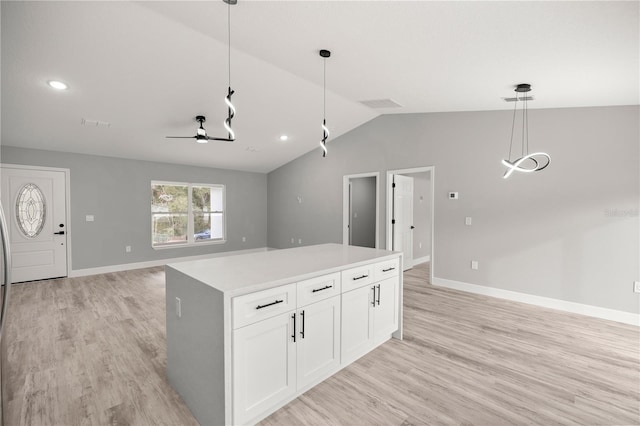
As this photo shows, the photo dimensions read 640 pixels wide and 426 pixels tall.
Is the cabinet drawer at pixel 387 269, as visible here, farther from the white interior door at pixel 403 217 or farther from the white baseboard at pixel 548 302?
the white interior door at pixel 403 217

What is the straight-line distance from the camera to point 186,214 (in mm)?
7117

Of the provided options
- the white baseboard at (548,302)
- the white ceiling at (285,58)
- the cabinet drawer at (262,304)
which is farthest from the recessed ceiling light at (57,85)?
the white baseboard at (548,302)

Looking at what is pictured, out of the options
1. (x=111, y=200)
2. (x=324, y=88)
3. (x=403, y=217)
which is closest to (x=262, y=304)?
(x=324, y=88)

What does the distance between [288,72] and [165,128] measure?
2.45m

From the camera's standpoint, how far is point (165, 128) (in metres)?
5.00

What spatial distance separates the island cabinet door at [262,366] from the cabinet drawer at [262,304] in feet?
0.13

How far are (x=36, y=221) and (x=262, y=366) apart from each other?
5.72 m

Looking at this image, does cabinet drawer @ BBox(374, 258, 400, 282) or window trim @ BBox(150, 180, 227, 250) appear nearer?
cabinet drawer @ BBox(374, 258, 400, 282)

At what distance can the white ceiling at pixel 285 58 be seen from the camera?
7.09 ft

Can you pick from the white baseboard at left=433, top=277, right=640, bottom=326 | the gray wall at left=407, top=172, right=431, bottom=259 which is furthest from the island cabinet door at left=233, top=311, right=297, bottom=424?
the gray wall at left=407, top=172, right=431, bottom=259

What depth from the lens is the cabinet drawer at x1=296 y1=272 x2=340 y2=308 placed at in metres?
2.02

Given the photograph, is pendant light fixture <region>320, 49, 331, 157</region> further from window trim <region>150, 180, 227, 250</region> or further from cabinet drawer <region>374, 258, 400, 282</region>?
window trim <region>150, 180, 227, 250</region>

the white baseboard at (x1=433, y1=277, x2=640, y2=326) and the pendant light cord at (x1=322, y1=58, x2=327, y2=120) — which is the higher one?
the pendant light cord at (x1=322, y1=58, x2=327, y2=120)

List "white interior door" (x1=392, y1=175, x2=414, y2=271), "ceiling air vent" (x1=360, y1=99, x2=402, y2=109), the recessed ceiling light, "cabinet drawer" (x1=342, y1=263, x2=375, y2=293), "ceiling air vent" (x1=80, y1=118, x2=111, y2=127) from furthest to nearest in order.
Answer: "white interior door" (x1=392, y1=175, x2=414, y2=271)
"ceiling air vent" (x1=80, y1=118, x2=111, y2=127)
"ceiling air vent" (x1=360, y1=99, x2=402, y2=109)
the recessed ceiling light
"cabinet drawer" (x1=342, y1=263, x2=375, y2=293)
